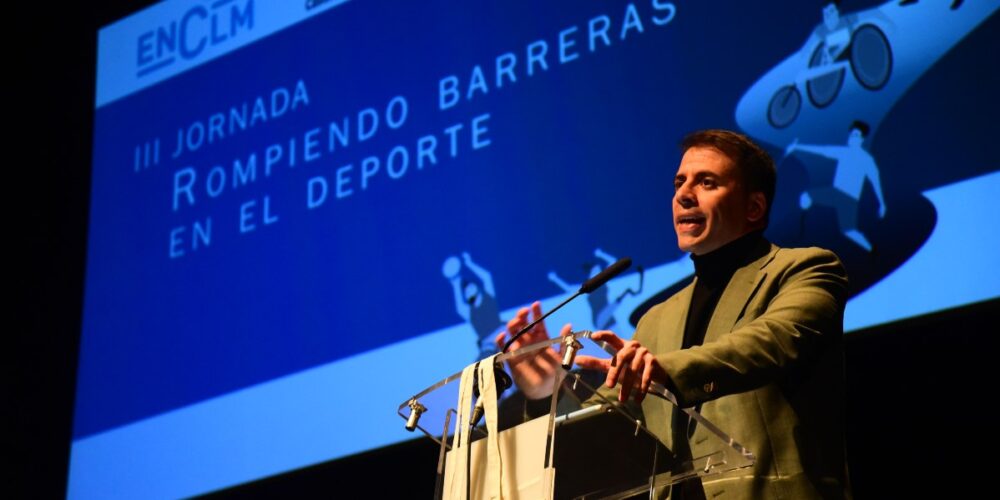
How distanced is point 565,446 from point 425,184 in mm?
2477

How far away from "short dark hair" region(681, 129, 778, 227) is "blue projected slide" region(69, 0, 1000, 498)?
841mm

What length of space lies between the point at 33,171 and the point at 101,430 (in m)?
1.65

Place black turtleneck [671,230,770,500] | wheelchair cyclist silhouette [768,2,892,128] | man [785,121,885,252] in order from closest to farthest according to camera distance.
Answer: black turtleneck [671,230,770,500] → man [785,121,885,252] → wheelchair cyclist silhouette [768,2,892,128]

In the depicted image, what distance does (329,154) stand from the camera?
4.67 metres

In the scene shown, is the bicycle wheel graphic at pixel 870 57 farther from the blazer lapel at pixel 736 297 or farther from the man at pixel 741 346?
the blazer lapel at pixel 736 297

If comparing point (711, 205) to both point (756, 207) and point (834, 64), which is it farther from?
point (834, 64)

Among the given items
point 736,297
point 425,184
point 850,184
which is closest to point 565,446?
point 736,297

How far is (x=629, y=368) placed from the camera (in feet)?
6.34

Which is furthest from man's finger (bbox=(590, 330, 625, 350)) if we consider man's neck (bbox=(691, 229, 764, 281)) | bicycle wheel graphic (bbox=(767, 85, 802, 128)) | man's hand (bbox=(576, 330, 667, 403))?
bicycle wheel graphic (bbox=(767, 85, 802, 128))

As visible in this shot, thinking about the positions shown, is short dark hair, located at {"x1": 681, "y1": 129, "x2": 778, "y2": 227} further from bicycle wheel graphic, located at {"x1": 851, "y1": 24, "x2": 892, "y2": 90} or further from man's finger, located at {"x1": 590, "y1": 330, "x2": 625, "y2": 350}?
bicycle wheel graphic, located at {"x1": 851, "y1": 24, "x2": 892, "y2": 90}

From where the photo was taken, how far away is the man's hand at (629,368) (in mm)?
1922

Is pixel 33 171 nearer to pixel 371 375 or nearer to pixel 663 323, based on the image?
pixel 371 375

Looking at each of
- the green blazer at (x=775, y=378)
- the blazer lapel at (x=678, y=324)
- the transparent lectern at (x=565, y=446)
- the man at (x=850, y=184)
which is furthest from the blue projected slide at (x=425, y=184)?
the transparent lectern at (x=565, y=446)

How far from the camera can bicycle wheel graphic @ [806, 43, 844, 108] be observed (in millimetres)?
3639
